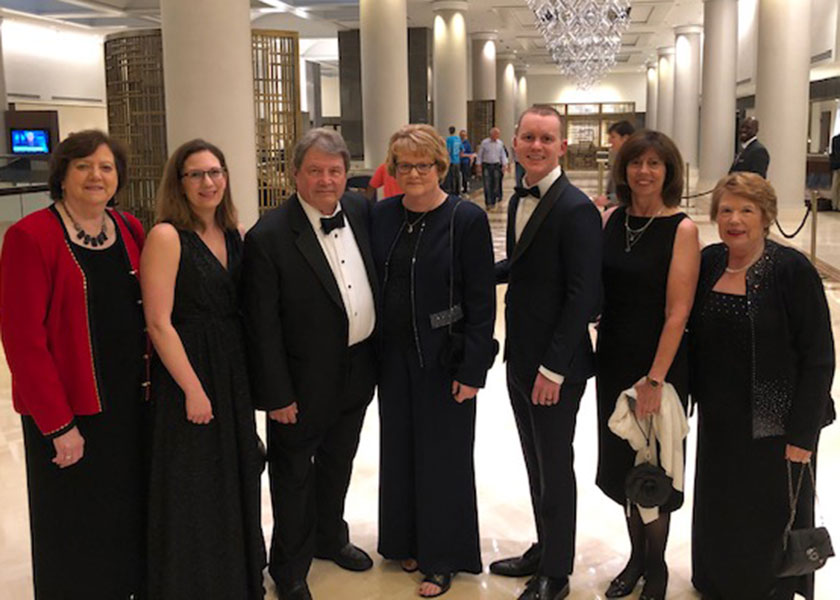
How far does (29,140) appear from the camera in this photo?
22.3 m

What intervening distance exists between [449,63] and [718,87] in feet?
23.9

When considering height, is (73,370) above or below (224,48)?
below

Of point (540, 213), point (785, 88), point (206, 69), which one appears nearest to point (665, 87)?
point (785, 88)

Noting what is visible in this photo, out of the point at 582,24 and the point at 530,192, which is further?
the point at 582,24

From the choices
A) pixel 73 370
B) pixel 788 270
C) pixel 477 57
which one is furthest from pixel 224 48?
pixel 477 57

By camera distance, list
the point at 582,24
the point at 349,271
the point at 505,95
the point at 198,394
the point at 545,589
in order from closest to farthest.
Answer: the point at 198,394, the point at 349,271, the point at 545,589, the point at 582,24, the point at 505,95

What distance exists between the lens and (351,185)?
14.6 meters

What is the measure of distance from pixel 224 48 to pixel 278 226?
15.6 ft

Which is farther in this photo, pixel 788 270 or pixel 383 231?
pixel 383 231

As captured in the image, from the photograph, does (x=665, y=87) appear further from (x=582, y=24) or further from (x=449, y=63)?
(x=582, y=24)

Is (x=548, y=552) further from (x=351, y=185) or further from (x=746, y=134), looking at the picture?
(x=351, y=185)

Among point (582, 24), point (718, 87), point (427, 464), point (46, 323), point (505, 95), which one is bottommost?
point (427, 464)

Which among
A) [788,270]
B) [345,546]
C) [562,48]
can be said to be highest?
[562,48]

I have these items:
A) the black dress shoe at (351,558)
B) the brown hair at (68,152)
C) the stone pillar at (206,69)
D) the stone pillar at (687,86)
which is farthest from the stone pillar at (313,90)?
the brown hair at (68,152)
